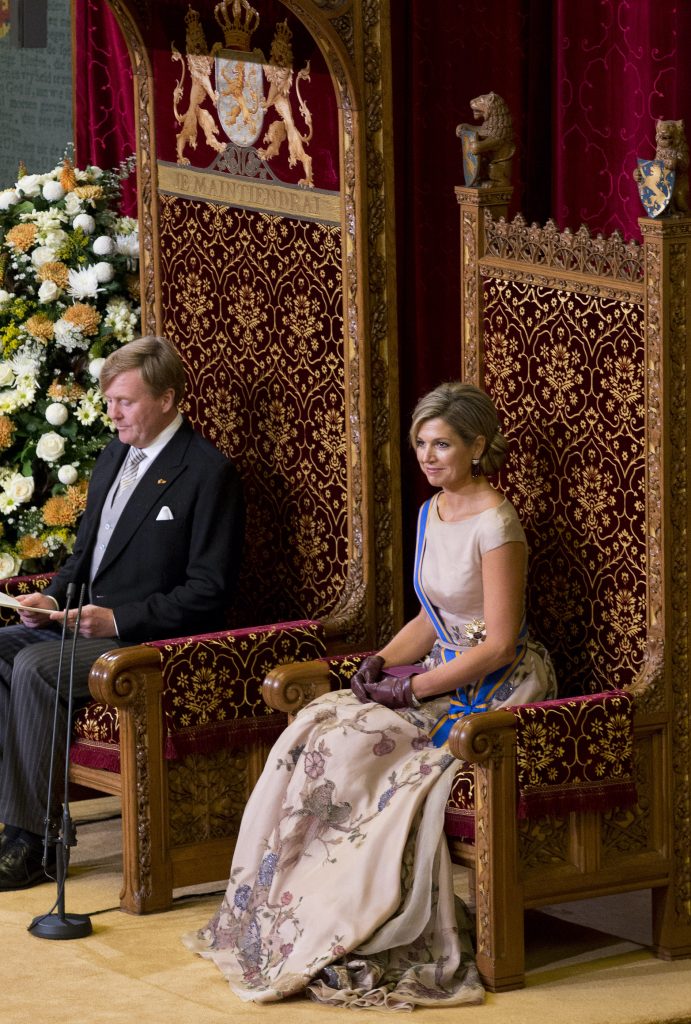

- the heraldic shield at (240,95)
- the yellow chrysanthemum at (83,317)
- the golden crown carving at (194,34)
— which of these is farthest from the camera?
the yellow chrysanthemum at (83,317)

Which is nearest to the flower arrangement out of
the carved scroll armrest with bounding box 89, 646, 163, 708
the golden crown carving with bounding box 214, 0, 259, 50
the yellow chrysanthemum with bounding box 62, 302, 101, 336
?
the yellow chrysanthemum with bounding box 62, 302, 101, 336

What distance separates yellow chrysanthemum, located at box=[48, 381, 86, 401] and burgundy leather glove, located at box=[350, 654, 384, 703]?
168 centimetres

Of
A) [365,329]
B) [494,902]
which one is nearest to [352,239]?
[365,329]

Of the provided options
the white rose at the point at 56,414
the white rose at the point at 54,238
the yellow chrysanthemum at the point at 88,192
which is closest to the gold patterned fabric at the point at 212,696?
the white rose at the point at 56,414

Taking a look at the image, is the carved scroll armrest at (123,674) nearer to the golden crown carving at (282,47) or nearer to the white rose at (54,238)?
the golden crown carving at (282,47)

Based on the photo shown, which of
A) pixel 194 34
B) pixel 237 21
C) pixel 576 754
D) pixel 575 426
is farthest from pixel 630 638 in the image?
pixel 194 34

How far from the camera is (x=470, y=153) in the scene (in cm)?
455

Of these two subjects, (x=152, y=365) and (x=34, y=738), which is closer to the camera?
(x=34, y=738)

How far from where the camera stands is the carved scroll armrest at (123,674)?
4.54 metres

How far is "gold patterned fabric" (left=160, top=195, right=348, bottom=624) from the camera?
491 centimetres

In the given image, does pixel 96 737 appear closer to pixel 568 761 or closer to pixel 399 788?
pixel 399 788

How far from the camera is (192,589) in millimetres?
4867

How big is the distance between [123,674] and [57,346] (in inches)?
61.3

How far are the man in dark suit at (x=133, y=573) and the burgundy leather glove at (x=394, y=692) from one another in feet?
2.02
